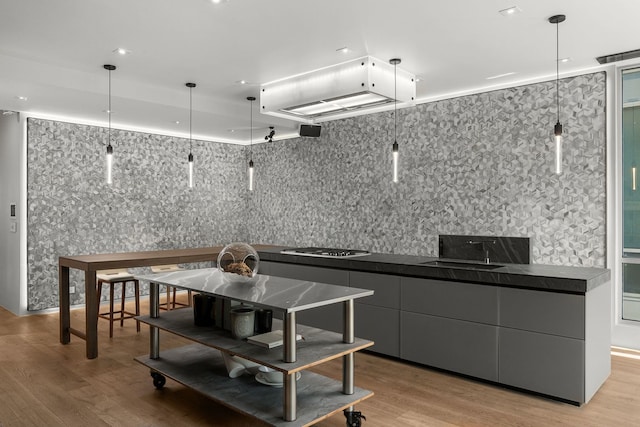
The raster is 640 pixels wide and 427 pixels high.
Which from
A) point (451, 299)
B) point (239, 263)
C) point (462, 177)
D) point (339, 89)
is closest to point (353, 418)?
point (239, 263)

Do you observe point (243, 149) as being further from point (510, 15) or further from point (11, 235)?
point (510, 15)

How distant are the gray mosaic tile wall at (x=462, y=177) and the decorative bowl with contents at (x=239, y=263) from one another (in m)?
2.93

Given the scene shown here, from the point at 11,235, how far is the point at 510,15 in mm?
→ 6347

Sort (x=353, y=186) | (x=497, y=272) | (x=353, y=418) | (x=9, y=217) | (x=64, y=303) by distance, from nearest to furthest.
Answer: (x=353, y=418)
(x=497, y=272)
(x=64, y=303)
(x=9, y=217)
(x=353, y=186)

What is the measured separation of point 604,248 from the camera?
4340mm

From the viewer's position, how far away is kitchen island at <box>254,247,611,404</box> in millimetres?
3152

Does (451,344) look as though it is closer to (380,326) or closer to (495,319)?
(495,319)

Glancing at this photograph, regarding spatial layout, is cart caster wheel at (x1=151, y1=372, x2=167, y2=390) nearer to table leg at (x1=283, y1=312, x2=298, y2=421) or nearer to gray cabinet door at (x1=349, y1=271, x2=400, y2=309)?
table leg at (x1=283, y1=312, x2=298, y2=421)

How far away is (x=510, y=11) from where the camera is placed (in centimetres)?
313

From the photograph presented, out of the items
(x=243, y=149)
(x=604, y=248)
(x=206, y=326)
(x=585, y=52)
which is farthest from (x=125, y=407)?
(x=243, y=149)

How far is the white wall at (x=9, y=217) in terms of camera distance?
578 centimetres

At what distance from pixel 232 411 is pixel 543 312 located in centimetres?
231

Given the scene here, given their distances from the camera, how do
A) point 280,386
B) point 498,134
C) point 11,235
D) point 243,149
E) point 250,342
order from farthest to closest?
point 243,149
point 11,235
point 498,134
point 280,386
point 250,342

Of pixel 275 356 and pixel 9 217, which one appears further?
pixel 9 217
